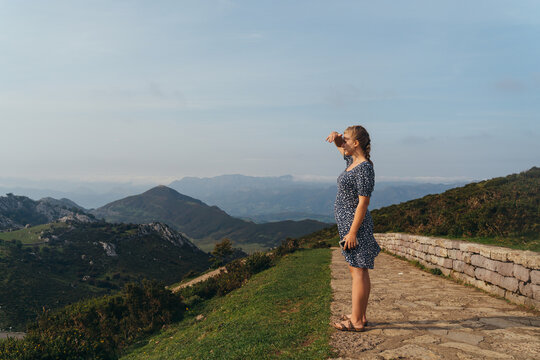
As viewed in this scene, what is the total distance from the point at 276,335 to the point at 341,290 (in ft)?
10.0

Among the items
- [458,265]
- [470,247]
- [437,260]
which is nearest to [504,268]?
[470,247]

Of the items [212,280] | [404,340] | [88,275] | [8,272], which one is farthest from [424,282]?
[88,275]

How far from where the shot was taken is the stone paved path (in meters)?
3.79

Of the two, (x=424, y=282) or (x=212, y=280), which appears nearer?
(x=424, y=282)

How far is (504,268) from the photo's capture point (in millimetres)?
6477

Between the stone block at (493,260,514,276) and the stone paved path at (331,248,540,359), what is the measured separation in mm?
551

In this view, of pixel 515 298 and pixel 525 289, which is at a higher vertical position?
pixel 525 289

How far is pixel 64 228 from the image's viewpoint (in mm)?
95438

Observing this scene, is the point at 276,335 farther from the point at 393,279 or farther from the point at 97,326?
the point at 97,326

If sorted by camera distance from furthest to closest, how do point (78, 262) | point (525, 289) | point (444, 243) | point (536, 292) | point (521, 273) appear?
1. point (78, 262)
2. point (444, 243)
3. point (521, 273)
4. point (525, 289)
5. point (536, 292)

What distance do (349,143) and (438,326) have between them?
3.02m

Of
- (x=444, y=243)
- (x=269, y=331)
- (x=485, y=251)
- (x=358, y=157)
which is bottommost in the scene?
(x=269, y=331)

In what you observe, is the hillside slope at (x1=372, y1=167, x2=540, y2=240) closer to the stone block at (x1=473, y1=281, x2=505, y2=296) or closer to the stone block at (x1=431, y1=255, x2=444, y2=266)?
the stone block at (x1=431, y1=255, x2=444, y2=266)

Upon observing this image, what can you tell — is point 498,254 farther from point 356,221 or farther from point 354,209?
point 356,221
